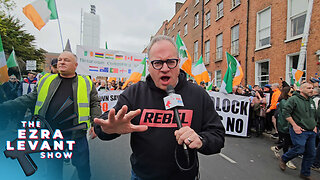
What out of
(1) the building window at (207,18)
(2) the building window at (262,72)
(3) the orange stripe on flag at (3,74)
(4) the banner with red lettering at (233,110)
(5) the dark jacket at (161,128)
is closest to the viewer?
(5) the dark jacket at (161,128)

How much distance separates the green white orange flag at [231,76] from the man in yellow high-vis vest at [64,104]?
5.37 m

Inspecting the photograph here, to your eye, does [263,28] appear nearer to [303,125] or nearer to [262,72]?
[262,72]

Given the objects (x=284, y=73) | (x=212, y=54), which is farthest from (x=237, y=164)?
(x=212, y=54)

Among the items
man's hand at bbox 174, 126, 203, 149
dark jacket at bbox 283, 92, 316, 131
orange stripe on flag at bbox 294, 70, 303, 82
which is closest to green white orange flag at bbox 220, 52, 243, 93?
orange stripe on flag at bbox 294, 70, 303, 82

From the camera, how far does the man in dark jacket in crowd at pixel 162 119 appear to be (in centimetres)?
145

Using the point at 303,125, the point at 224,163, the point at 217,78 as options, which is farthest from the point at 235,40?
the point at 224,163

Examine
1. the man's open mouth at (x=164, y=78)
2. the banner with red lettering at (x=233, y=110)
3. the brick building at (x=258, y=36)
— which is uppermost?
the brick building at (x=258, y=36)

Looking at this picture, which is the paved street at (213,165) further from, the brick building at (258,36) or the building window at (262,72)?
the building window at (262,72)

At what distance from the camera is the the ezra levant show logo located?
84.0 inches

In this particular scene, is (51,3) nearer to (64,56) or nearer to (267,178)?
(64,56)

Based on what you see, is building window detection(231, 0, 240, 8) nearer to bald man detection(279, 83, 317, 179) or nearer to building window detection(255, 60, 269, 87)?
building window detection(255, 60, 269, 87)

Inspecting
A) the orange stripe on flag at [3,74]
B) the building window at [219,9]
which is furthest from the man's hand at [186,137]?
the building window at [219,9]

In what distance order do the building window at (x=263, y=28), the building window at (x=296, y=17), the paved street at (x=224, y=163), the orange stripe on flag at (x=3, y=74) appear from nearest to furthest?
1. the orange stripe on flag at (x=3, y=74)
2. the paved street at (x=224, y=163)
3. the building window at (x=296, y=17)
4. the building window at (x=263, y=28)

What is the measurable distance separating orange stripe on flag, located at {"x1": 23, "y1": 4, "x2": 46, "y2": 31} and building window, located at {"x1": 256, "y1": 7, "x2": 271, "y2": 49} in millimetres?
12097
